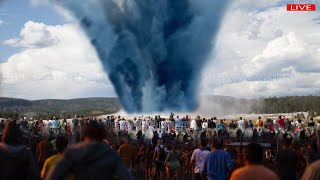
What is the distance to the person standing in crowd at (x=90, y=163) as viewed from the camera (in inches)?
209

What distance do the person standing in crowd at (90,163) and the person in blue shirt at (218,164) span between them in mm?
Result: 4051

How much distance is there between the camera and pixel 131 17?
65.6m

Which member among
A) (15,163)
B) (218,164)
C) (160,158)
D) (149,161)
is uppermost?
(15,163)

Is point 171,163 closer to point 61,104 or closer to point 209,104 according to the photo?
point 209,104

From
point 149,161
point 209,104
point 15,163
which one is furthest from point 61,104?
point 15,163

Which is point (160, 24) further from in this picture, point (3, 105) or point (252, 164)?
point (3, 105)

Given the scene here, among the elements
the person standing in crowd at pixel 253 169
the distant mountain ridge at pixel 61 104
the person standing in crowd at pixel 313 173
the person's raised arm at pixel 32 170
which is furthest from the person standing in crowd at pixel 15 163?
the distant mountain ridge at pixel 61 104

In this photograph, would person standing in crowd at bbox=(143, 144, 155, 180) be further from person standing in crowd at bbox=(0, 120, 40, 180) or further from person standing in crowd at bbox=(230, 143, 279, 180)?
person standing in crowd at bbox=(230, 143, 279, 180)

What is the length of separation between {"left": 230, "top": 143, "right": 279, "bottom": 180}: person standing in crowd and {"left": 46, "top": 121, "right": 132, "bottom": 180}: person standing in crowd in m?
1.24

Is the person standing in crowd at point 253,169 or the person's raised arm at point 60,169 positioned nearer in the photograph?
the person's raised arm at point 60,169

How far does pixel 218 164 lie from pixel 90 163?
431 centimetres

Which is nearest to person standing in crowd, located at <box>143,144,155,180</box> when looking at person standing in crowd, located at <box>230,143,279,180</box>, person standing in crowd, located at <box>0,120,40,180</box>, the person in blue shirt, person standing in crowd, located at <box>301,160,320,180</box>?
the person in blue shirt

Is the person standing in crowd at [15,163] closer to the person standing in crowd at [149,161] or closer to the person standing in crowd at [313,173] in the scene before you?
the person standing in crowd at [313,173]

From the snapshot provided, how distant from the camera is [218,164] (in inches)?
368
